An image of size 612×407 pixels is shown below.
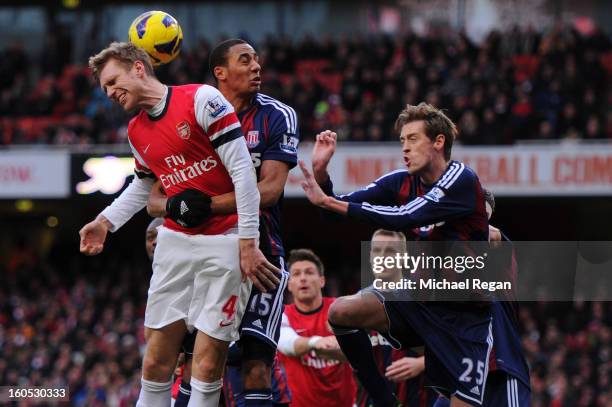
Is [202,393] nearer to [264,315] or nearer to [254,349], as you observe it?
[254,349]

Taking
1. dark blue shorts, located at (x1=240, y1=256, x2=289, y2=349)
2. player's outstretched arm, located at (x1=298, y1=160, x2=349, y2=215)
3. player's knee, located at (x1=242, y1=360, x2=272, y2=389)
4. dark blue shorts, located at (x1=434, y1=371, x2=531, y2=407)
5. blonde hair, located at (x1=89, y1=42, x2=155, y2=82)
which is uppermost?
blonde hair, located at (x1=89, y1=42, x2=155, y2=82)

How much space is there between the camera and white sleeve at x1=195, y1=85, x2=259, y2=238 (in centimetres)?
544

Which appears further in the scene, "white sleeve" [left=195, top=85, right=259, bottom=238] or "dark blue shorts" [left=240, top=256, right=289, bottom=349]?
"dark blue shorts" [left=240, top=256, right=289, bottom=349]

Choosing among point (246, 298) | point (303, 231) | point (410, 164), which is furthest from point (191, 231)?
point (303, 231)

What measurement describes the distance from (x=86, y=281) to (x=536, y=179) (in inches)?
351

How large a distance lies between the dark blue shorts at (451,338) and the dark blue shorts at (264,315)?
60 centimetres

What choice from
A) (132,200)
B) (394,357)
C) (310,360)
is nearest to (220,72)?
(132,200)

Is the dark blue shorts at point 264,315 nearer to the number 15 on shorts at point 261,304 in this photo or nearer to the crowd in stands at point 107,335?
the number 15 on shorts at point 261,304

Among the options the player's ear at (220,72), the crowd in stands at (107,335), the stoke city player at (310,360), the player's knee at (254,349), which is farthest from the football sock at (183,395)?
the crowd in stands at (107,335)

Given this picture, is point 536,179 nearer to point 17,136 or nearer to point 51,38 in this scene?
point 17,136

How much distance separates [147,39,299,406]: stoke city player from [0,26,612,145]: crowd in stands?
11.9 meters

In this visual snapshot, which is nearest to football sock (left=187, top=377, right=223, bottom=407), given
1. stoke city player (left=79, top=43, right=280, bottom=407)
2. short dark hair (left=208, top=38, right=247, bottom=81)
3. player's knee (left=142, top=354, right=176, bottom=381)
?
stoke city player (left=79, top=43, right=280, bottom=407)

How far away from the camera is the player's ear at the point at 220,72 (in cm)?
631

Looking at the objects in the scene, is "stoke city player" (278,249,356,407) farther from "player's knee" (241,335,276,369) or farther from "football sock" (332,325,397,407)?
"player's knee" (241,335,276,369)
